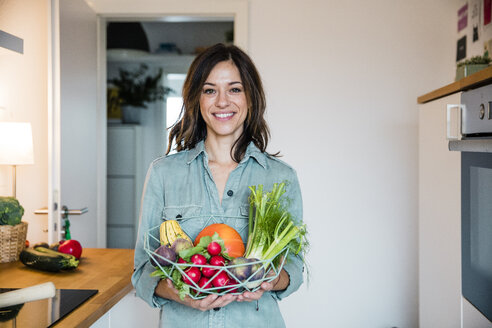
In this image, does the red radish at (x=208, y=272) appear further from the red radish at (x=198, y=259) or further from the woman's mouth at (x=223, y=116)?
the woman's mouth at (x=223, y=116)

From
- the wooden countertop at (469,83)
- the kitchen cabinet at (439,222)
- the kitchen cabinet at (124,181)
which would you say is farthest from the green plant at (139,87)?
the wooden countertop at (469,83)

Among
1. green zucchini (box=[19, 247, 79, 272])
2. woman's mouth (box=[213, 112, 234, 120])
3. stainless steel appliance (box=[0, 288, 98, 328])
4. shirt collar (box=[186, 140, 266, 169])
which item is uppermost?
woman's mouth (box=[213, 112, 234, 120])

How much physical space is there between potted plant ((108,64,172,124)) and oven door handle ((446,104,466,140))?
12.0 ft

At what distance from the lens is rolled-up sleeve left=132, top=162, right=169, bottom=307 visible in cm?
122

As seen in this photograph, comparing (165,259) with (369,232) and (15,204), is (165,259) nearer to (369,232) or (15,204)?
(15,204)

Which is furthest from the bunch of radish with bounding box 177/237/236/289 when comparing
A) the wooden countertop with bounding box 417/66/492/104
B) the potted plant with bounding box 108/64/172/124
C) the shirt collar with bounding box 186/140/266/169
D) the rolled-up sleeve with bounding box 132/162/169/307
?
the potted plant with bounding box 108/64/172/124

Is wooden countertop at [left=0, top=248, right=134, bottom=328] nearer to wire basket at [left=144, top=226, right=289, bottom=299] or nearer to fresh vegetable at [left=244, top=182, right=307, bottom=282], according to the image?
wire basket at [left=144, top=226, right=289, bottom=299]

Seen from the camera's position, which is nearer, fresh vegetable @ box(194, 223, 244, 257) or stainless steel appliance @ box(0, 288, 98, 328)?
fresh vegetable @ box(194, 223, 244, 257)

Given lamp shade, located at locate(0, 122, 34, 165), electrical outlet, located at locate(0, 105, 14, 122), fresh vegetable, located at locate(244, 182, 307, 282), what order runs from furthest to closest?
electrical outlet, located at locate(0, 105, 14, 122)
lamp shade, located at locate(0, 122, 34, 165)
fresh vegetable, located at locate(244, 182, 307, 282)

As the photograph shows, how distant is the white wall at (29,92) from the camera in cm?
233

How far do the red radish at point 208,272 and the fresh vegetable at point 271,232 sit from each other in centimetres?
11

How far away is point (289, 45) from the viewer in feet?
9.16

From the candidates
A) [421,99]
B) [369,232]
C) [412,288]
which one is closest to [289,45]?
[421,99]

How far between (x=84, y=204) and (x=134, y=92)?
2450 millimetres
